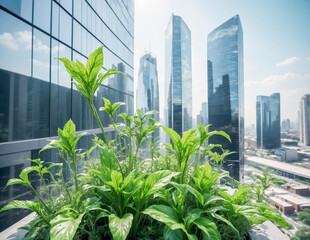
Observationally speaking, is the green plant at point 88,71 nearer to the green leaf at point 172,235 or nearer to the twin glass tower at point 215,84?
the green leaf at point 172,235

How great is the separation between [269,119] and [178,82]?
97.4 ft

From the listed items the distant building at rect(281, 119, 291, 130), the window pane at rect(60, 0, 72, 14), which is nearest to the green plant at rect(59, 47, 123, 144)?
the window pane at rect(60, 0, 72, 14)

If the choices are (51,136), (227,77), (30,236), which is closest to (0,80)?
(51,136)

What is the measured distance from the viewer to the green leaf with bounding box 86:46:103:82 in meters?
0.92

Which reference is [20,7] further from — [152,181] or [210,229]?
[210,229]

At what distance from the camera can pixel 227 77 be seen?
106 ft

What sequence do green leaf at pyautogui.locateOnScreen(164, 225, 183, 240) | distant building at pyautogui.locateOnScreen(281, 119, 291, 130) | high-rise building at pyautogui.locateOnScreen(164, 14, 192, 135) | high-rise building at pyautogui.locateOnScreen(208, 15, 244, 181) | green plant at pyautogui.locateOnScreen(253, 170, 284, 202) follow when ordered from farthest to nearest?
distant building at pyautogui.locateOnScreen(281, 119, 291, 130), high-rise building at pyautogui.locateOnScreen(164, 14, 192, 135), high-rise building at pyautogui.locateOnScreen(208, 15, 244, 181), green plant at pyautogui.locateOnScreen(253, 170, 284, 202), green leaf at pyautogui.locateOnScreen(164, 225, 183, 240)

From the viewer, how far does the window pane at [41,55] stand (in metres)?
3.03

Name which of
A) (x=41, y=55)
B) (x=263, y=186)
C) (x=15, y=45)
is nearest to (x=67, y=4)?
(x=41, y=55)

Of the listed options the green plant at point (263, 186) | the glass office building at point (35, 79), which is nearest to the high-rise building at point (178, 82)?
the glass office building at point (35, 79)

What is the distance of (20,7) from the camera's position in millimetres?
2705

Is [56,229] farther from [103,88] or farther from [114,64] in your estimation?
[114,64]

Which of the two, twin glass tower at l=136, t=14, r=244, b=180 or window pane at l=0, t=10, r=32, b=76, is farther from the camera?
twin glass tower at l=136, t=14, r=244, b=180

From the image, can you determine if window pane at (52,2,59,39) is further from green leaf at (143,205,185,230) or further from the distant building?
the distant building
